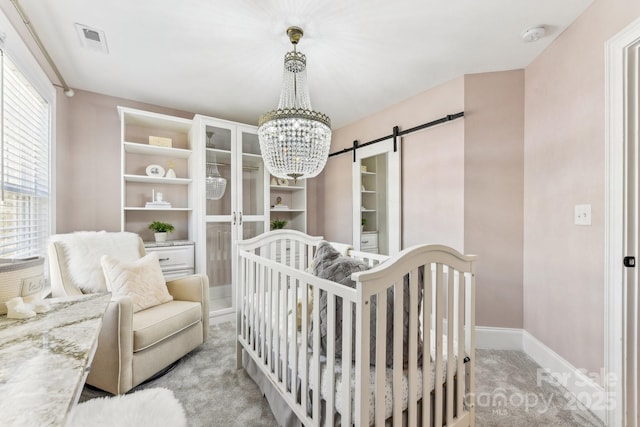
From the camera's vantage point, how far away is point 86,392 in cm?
166

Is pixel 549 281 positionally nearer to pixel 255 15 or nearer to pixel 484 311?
pixel 484 311

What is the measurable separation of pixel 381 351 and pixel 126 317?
151 centimetres

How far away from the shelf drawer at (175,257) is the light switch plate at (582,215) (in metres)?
3.17

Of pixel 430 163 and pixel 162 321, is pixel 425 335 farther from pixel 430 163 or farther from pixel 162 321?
pixel 430 163

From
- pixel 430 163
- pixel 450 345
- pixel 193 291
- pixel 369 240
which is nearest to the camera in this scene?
pixel 450 345

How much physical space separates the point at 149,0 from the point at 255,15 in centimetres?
58

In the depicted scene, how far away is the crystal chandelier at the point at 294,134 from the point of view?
62.1 inches

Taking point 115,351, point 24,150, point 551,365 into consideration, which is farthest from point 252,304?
point 551,365

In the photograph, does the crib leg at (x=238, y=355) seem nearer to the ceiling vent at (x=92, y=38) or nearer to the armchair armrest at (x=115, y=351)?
the armchair armrest at (x=115, y=351)

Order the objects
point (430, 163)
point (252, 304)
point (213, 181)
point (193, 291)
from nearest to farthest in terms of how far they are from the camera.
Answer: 1. point (252, 304)
2. point (193, 291)
3. point (430, 163)
4. point (213, 181)

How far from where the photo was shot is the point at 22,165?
1.83 meters

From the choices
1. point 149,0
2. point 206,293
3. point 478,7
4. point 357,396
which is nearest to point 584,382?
point 357,396

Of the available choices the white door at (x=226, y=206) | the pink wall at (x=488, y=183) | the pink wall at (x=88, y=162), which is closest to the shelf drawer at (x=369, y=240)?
the pink wall at (x=488, y=183)

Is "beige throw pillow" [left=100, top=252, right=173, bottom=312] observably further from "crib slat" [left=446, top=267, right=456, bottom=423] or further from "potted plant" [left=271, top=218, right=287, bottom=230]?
"crib slat" [left=446, top=267, right=456, bottom=423]
